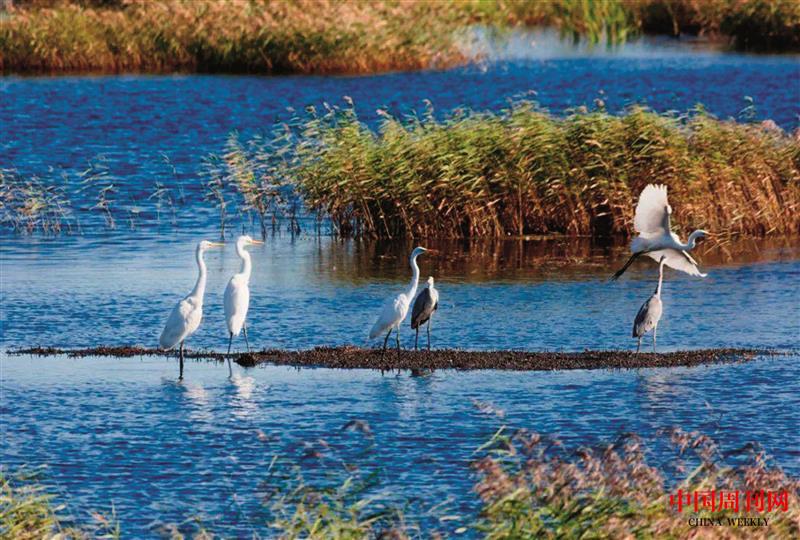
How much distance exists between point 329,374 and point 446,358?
48.2 inches

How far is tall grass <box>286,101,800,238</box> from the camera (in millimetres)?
21906

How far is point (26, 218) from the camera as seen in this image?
2467 centimetres

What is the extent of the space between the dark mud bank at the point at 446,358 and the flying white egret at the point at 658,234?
130cm

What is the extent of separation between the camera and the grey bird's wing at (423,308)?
15.3 meters

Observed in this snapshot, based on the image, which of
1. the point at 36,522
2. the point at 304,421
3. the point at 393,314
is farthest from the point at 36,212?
the point at 36,522

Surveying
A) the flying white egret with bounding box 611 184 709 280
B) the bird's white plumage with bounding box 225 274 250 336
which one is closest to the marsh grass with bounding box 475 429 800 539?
the bird's white plumage with bounding box 225 274 250 336

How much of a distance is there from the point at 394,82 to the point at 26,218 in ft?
66.6

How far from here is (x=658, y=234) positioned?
16.6m

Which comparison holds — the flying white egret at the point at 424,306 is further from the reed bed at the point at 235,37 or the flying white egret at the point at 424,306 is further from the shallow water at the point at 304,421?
the reed bed at the point at 235,37

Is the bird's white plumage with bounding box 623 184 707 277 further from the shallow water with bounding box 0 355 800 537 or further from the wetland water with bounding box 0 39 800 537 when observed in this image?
the shallow water with bounding box 0 355 800 537

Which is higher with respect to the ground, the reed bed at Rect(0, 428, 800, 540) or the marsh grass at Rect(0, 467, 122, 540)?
the reed bed at Rect(0, 428, 800, 540)

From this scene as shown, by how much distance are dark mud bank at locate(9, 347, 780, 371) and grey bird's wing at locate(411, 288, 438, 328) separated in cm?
33

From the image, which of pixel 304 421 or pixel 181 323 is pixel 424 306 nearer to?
pixel 181 323

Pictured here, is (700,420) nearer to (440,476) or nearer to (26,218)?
(440,476)
